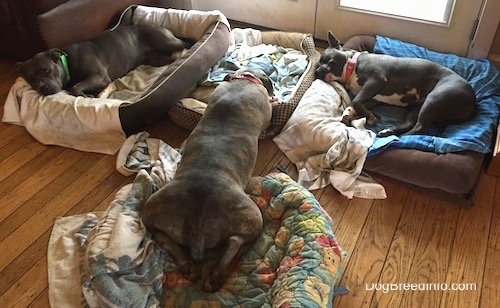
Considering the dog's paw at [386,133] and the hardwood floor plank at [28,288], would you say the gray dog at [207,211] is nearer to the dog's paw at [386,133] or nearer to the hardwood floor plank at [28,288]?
the hardwood floor plank at [28,288]

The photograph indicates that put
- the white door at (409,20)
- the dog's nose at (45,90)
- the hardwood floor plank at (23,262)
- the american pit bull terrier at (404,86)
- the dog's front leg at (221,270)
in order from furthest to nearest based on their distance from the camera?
the white door at (409,20) < the dog's nose at (45,90) < the american pit bull terrier at (404,86) < the hardwood floor plank at (23,262) < the dog's front leg at (221,270)

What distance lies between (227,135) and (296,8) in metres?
1.73

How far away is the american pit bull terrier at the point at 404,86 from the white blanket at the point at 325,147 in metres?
0.18

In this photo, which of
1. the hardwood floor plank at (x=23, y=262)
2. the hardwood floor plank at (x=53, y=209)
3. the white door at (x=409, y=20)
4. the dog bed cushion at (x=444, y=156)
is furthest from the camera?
the white door at (x=409, y=20)

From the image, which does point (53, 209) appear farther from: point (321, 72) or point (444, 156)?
point (444, 156)

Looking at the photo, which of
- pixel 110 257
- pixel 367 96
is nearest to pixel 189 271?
pixel 110 257

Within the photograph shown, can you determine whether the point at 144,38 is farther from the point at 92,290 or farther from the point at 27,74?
the point at 92,290

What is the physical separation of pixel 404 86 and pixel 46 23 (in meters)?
2.18

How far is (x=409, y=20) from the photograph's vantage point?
293cm

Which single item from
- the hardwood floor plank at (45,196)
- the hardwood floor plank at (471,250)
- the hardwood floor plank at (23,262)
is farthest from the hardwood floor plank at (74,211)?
the hardwood floor plank at (471,250)

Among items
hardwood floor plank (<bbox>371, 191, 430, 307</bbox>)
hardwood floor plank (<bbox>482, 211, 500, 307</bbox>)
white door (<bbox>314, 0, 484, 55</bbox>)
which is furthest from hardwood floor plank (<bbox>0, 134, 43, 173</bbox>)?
hardwood floor plank (<bbox>482, 211, 500, 307</bbox>)

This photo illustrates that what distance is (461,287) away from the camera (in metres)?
1.71

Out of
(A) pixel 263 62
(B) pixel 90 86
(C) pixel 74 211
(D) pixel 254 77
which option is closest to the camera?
(C) pixel 74 211

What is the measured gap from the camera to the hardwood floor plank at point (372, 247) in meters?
1.69
